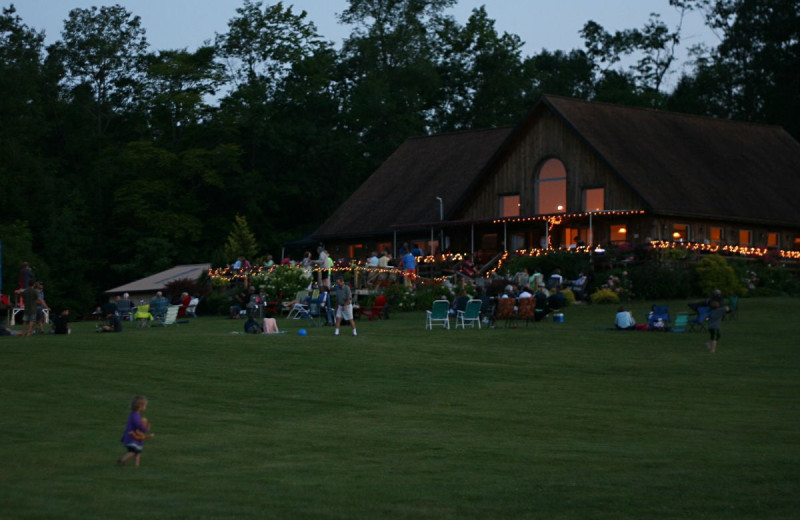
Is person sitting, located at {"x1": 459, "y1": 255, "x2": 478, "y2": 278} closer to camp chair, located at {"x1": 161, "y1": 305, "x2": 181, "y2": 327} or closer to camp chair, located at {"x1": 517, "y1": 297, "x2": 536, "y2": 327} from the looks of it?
camp chair, located at {"x1": 517, "y1": 297, "x2": 536, "y2": 327}

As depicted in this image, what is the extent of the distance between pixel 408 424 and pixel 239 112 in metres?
53.7

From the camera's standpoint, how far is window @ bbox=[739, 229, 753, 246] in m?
51.4

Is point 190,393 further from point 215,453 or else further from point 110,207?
point 110,207

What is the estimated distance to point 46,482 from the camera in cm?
1419

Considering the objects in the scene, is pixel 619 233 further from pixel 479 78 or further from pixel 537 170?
pixel 479 78

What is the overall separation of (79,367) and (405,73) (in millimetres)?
51871

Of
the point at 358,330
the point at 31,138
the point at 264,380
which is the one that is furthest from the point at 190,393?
the point at 31,138

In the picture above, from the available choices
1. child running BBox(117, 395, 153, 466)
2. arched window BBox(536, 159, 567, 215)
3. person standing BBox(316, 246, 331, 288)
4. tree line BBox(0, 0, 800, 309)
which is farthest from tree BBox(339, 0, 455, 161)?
child running BBox(117, 395, 153, 466)

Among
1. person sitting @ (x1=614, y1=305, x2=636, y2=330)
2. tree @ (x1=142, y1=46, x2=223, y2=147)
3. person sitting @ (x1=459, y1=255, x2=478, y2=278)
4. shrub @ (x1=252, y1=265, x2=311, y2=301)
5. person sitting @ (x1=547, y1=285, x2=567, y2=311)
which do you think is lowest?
person sitting @ (x1=614, y1=305, x2=636, y2=330)

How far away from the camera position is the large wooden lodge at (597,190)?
4953 cm

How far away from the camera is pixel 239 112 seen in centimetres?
7119

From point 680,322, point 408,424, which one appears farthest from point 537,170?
point 408,424

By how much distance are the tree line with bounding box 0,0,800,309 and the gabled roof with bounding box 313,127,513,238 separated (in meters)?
8.13

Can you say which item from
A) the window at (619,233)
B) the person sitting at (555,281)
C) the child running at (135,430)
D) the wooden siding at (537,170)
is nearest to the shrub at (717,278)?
the person sitting at (555,281)
